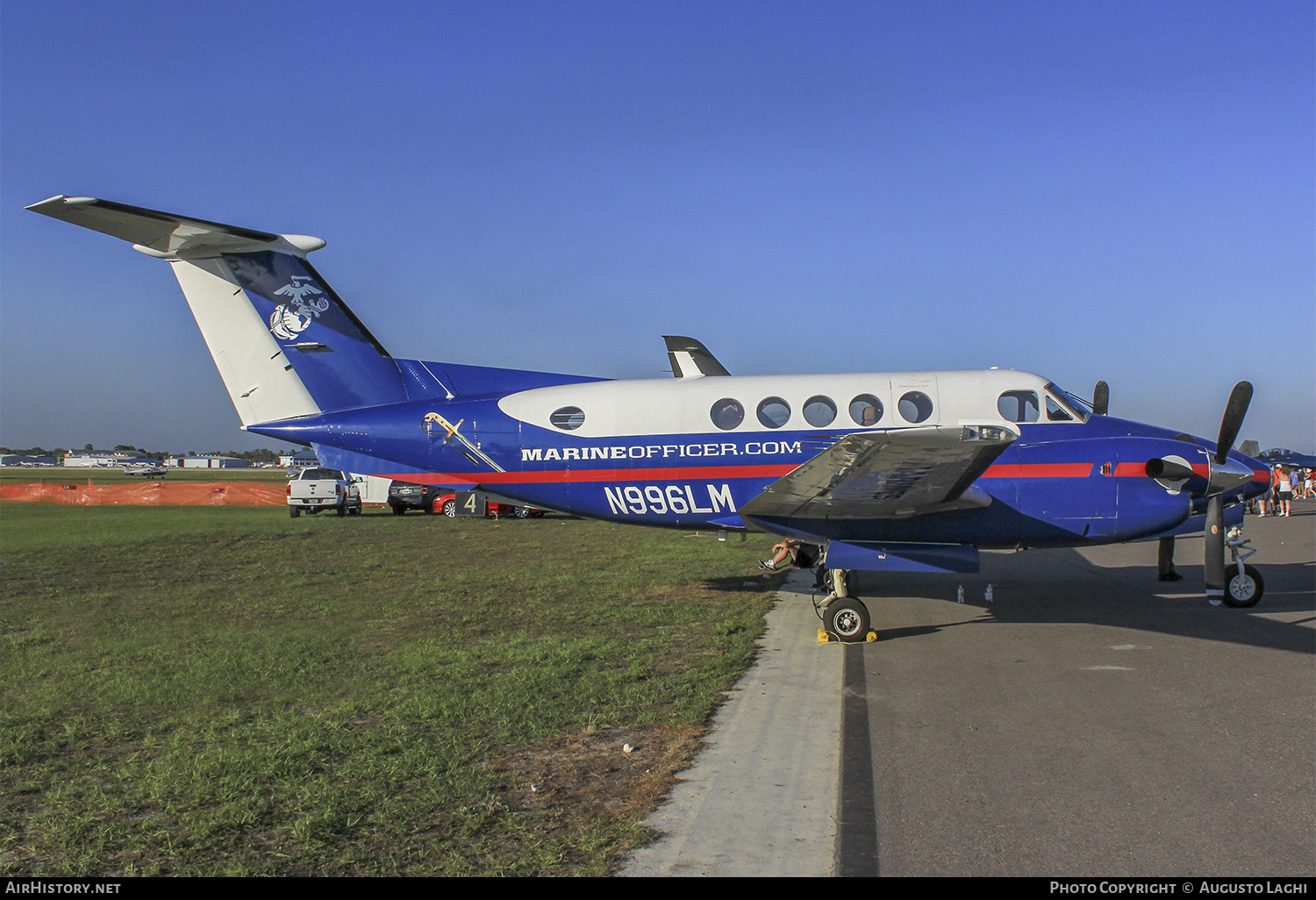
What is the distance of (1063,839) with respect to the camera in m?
4.06

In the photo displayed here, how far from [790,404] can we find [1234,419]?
214 inches

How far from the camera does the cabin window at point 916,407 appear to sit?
392 inches

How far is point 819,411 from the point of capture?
10.0 meters

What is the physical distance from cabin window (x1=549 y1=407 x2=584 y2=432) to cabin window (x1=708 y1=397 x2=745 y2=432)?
1674mm

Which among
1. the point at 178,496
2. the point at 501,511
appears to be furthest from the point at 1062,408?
the point at 178,496

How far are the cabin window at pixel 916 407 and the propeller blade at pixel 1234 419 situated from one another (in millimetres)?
3602

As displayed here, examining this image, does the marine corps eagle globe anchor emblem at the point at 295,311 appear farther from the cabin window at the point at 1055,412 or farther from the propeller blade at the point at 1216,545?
the propeller blade at the point at 1216,545

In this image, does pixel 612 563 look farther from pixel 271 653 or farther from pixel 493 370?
pixel 271 653

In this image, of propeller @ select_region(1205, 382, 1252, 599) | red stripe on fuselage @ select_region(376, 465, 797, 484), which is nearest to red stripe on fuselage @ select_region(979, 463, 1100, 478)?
propeller @ select_region(1205, 382, 1252, 599)

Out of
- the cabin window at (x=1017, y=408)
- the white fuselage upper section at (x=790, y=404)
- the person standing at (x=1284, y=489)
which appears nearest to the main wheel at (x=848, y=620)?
the white fuselage upper section at (x=790, y=404)

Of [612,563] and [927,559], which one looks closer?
[927,559]

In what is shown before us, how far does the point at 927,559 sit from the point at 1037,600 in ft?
11.0

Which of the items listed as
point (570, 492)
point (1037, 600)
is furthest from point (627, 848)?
point (1037, 600)

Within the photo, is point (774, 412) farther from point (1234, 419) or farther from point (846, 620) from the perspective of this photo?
point (1234, 419)
